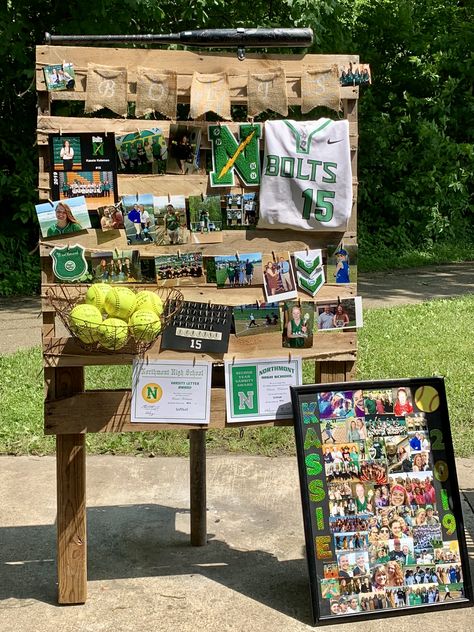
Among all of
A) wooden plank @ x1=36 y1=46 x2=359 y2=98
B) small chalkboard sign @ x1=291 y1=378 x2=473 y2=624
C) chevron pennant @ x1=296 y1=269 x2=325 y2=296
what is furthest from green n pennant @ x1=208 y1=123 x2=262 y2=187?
small chalkboard sign @ x1=291 y1=378 x2=473 y2=624

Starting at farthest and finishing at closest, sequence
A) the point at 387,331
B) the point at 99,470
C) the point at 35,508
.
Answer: the point at 387,331 → the point at 99,470 → the point at 35,508

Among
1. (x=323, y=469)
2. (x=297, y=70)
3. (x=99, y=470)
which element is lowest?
(x=99, y=470)

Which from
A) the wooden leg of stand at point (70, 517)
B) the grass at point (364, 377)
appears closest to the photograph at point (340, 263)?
the wooden leg of stand at point (70, 517)

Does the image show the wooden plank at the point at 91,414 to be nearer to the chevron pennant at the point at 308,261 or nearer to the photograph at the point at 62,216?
the photograph at the point at 62,216

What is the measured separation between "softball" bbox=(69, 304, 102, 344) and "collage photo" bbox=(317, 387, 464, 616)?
0.99 m

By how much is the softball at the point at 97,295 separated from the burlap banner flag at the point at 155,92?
2.37 ft

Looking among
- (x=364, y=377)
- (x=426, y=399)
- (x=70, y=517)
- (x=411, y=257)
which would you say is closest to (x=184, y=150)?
(x=426, y=399)

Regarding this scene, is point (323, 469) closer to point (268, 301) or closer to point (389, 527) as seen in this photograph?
point (389, 527)

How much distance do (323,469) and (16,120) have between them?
10.3m

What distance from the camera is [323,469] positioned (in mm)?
3412

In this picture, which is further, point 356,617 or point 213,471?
point 213,471

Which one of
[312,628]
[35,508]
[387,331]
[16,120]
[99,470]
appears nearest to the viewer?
[312,628]

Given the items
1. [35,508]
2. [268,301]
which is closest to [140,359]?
[268,301]

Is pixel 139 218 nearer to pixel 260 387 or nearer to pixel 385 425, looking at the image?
pixel 260 387
